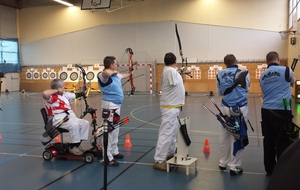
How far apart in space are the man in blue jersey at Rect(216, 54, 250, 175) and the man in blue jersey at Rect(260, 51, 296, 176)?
0.87 ft

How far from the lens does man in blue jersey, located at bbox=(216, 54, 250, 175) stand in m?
4.03

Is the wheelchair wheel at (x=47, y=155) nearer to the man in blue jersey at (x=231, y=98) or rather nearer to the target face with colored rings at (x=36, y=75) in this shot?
the man in blue jersey at (x=231, y=98)

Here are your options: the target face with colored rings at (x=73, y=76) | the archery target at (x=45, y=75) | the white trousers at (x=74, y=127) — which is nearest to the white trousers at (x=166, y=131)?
the white trousers at (x=74, y=127)

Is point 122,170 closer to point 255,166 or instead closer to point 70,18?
point 255,166

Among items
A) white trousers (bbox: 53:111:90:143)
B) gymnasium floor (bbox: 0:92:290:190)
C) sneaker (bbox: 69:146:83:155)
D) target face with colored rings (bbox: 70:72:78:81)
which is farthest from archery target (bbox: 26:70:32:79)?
sneaker (bbox: 69:146:83:155)

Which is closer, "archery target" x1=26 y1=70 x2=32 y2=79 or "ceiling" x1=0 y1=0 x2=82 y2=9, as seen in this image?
"ceiling" x1=0 y1=0 x2=82 y2=9

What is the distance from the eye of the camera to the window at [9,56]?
72.3ft

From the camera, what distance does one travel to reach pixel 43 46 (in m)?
22.8

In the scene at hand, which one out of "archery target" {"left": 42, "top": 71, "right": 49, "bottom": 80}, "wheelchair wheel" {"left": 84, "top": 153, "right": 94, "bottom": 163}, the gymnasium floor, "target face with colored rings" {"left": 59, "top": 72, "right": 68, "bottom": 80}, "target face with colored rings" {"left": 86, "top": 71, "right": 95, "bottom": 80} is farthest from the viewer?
"archery target" {"left": 42, "top": 71, "right": 49, "bottom": 80}

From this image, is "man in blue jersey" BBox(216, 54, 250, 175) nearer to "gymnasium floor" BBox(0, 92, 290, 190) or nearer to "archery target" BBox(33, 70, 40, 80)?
"gymnasium floor" BBox(0, 92, 290, 190)

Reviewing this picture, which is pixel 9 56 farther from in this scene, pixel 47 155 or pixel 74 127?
pixel 74 127

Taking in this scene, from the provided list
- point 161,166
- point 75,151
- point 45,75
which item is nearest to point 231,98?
point 161,166

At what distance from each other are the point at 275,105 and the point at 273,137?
1.40ft

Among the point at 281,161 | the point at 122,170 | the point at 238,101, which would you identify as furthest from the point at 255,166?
the point at 281,161
